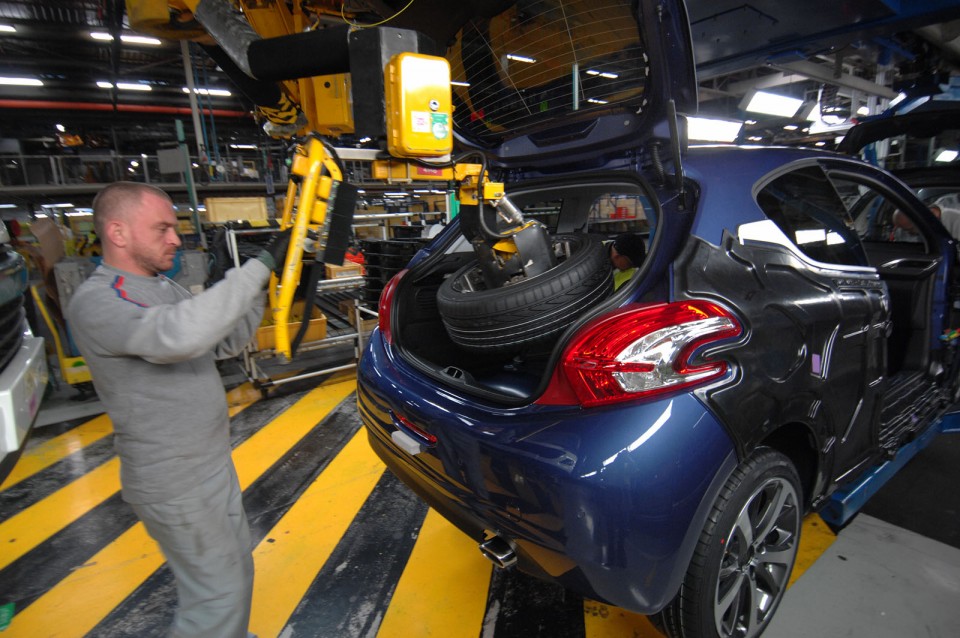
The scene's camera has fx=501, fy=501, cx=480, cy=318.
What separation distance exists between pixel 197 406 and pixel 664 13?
1.80 m

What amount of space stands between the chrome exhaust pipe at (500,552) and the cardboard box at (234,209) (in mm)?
4139

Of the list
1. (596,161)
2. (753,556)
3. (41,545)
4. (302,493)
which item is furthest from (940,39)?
(41,545)

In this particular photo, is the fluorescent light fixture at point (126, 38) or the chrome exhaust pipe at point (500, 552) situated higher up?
the fluorescent light fixture at point (126, 38)

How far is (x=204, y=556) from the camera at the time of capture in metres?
1.49

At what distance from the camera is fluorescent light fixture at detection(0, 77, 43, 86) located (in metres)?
13.2

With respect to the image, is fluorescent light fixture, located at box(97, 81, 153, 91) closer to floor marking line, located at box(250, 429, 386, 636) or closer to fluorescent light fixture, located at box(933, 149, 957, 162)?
floor marking line, located at box(250, 429, 386, 636)

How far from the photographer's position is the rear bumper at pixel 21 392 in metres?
1.43

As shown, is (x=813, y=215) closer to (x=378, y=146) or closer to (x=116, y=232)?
(x=378, y=146)

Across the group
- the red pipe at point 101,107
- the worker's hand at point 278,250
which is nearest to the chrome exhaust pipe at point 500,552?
the worker's hand at point 278,250

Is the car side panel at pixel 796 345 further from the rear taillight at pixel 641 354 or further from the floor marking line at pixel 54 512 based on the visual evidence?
the floor marking line at pixel 54 512

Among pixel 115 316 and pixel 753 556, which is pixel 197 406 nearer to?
pixel 115 316

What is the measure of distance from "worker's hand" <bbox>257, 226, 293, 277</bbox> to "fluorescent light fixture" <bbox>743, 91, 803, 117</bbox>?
973 centimetres

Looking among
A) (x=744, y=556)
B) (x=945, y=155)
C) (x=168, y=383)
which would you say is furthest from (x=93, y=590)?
(x=945, y=155)

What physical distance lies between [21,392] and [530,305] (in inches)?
65.5
